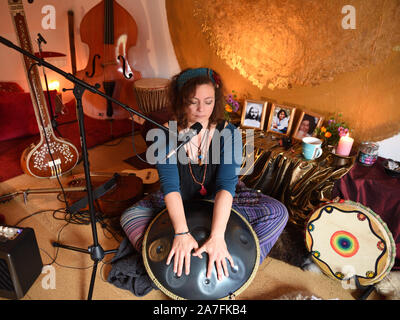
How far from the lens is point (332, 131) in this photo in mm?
1988

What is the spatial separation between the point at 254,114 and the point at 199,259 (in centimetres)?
147

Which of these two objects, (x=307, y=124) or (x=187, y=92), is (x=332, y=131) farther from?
(x=187, y=92)

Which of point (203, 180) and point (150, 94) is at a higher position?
point (150, 94)

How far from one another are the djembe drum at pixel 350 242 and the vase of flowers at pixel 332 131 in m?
0.60

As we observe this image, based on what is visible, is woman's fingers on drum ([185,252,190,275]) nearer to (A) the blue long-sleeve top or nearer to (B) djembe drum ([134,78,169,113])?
(A) the blue long-sleeve top

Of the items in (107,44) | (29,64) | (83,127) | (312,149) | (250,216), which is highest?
(107,44)

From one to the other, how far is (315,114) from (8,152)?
2.83 meters

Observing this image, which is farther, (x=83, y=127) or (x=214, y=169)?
(x=214, y=169)

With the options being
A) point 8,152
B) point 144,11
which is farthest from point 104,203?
point 144,11

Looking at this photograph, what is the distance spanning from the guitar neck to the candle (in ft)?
6.67

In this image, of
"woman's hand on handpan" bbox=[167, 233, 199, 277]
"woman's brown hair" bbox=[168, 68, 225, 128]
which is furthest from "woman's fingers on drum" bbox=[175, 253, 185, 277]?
"woman's brown hair" bbox=[168, 68, 225, 128]

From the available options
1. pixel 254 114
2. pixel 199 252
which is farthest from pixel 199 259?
pixel 254 114

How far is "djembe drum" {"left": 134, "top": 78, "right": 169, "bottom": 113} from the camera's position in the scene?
2842 millimetres

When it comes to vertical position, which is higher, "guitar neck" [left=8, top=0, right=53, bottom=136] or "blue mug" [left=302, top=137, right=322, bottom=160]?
"guitar neck" [left=8, top=0, right=53, bottom=136]
